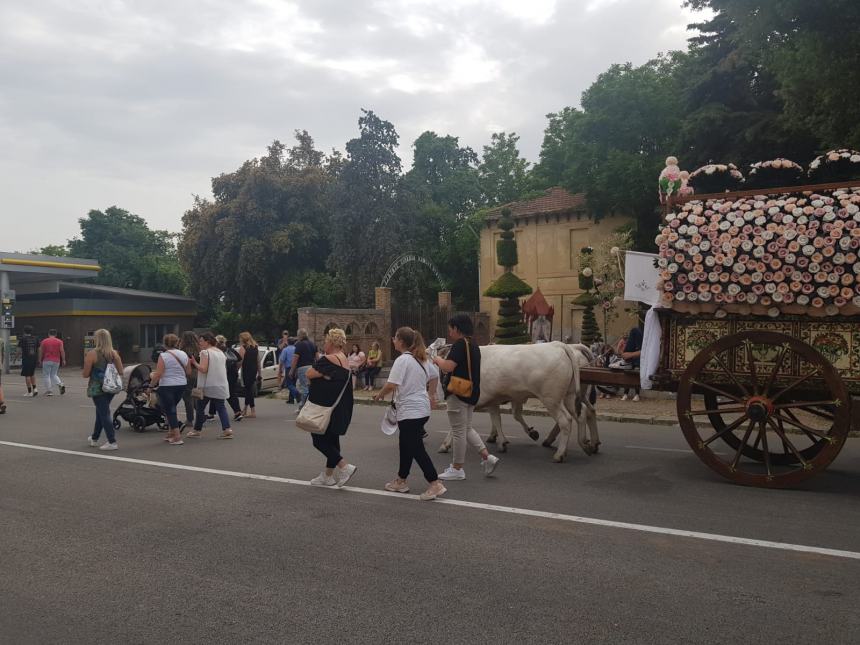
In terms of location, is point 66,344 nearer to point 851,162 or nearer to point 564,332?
point 564,332

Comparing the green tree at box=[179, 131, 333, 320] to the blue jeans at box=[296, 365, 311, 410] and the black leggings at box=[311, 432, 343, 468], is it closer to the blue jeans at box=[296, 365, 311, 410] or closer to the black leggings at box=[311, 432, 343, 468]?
the blue jeans at box=[296, 365, 311, 410]

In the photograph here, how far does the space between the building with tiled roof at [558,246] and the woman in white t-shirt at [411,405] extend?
2844cm

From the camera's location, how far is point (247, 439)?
12023mm

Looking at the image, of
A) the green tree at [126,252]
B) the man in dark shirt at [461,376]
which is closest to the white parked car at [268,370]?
the man in dark shirt at [461,376]

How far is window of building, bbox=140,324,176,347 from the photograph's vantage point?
48625 mm

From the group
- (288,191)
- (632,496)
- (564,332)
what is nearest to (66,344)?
(288,191)

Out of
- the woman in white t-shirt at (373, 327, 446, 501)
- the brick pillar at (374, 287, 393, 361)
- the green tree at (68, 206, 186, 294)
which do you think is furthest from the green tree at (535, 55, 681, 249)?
the green tree at (68, 206, 186, 294)

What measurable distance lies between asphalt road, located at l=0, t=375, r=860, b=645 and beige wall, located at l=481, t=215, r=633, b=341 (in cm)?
2717

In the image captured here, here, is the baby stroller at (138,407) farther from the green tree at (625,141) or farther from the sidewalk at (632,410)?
the green tree at (625,141)

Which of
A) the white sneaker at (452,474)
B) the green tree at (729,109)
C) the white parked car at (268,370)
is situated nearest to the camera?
the white sneaker at (452,474)

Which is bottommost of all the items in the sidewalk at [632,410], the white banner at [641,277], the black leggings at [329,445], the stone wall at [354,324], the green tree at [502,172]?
the sidewalk at [632,410]

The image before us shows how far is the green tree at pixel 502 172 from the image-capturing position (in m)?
54.8

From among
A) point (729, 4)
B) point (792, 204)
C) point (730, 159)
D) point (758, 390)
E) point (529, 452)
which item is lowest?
point (529, 452)

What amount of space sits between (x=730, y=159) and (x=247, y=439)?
17.4 metres
